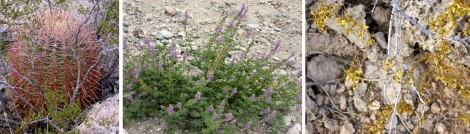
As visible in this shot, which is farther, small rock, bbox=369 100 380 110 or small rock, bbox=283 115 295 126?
small rock, bbox=369 100 380 110

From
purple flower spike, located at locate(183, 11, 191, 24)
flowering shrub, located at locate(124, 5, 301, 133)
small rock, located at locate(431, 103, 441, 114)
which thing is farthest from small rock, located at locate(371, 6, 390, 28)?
purple flower spike, located at locate(183, 11, 191, 24)

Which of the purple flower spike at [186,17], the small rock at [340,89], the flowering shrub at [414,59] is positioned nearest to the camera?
the purple flower spike at [186,17]

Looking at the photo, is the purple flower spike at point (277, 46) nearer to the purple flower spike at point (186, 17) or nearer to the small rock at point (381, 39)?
the purple flower spike at point (186, 17)

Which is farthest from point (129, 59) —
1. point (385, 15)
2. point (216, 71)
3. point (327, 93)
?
point (385, 15)

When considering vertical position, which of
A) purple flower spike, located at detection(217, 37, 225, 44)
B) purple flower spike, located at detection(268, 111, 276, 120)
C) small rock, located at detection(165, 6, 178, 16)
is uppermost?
small rock, located at detection(165, 6, 178, 16)

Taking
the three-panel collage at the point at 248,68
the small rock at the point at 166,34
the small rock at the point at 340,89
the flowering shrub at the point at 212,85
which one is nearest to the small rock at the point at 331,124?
the three-panel collage at the point at 248,68

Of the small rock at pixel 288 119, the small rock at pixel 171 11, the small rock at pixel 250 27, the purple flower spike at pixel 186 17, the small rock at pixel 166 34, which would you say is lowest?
the small rock at pixel 288 119

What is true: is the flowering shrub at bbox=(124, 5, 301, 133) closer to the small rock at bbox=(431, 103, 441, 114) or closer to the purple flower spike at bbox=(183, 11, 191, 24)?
the purple flower spike at bbox=(183, 11, 191, 24)
